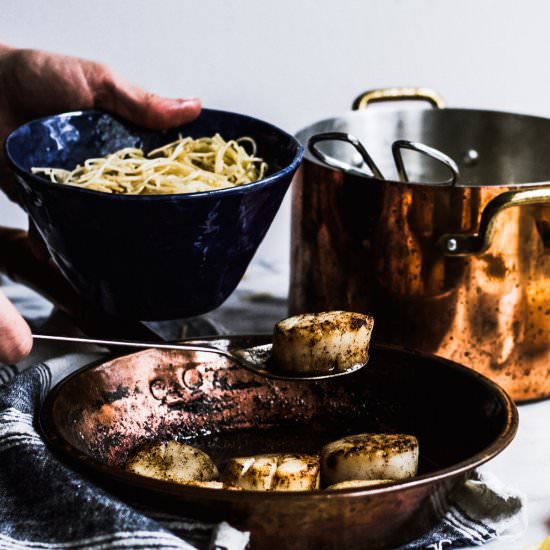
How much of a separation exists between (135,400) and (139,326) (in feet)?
0.68

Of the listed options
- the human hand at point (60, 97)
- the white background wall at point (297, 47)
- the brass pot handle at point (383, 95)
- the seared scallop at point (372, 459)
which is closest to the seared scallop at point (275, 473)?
the seared scallop at point (372, 459)

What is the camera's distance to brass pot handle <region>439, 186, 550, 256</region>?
3.34 feet

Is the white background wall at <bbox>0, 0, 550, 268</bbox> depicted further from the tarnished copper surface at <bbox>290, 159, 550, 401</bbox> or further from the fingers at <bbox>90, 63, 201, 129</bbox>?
the tarnished copper surface at <bbox>290, 159, 550, 401</bbox>

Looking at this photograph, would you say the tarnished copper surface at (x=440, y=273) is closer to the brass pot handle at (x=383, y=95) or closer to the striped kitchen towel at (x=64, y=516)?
the brass pot handle at (x=383, y=95)

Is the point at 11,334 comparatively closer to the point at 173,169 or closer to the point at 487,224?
the point at 173,169

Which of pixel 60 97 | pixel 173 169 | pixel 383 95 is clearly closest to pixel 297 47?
pixel 383 95

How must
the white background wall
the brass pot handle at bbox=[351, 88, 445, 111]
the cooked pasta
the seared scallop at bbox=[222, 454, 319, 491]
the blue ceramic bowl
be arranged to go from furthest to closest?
1. the white background wall
2. the brass pot handle at bbox=[351, 88, 445, 111]
3. the cooked pasta
4. the blue ceramic bowl
5. the seared scallop at bbox=[222, 454, 319, 491]

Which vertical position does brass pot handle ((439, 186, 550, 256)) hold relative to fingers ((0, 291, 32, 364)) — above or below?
above

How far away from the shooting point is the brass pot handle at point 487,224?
3.34 feet

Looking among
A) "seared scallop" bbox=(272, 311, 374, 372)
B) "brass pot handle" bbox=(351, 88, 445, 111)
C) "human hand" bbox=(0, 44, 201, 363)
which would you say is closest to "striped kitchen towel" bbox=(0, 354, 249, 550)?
"seared scallop" bbox=(272, 311, 374, 372)

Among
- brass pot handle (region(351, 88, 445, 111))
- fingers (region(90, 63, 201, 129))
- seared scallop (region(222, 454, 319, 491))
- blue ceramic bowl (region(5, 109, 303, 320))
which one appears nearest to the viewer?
seared scallop (region(222, 454, 319, 491))

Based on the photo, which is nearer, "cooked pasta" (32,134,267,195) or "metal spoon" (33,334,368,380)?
"metal spoon" (33,334,368,380)

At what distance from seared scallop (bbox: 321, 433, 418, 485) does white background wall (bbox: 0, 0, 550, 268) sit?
984 millimetres

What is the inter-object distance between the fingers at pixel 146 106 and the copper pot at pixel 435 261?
16 centimetres
